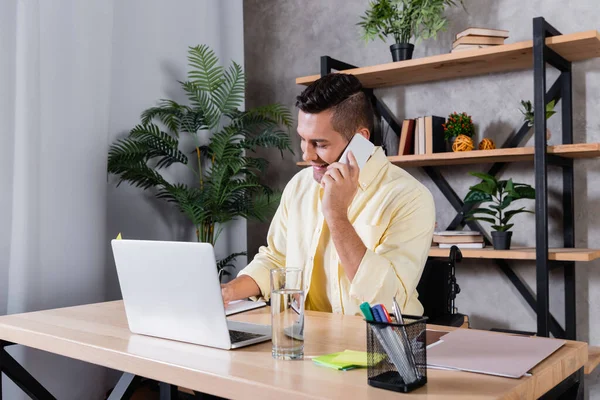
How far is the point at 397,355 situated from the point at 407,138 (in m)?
2.17

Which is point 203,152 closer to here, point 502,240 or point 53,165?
point 53,165

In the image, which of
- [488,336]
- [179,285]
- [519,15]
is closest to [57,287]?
[179,285]

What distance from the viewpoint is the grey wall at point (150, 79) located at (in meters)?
2.84

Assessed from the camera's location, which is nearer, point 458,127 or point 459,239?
point 459,239

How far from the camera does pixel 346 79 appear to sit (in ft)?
5.89

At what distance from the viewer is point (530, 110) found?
2783 mm

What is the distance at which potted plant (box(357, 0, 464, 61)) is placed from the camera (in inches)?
113

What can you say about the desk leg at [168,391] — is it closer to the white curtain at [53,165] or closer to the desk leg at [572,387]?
the desk leg at [572,387]

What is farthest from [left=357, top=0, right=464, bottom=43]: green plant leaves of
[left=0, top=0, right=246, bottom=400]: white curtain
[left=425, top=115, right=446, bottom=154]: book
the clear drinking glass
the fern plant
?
the clear drinking glass

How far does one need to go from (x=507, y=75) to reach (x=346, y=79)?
4.78ft

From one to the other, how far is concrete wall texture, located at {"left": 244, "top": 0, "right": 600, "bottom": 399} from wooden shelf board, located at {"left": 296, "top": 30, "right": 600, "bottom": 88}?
8 centimetres

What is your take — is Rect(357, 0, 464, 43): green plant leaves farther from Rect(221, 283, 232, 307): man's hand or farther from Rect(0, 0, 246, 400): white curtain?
Rect(221, 283, 232, 307): man's hand

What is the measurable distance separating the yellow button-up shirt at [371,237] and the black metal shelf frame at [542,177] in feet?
3.14

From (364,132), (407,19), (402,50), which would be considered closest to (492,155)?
(402,50)
